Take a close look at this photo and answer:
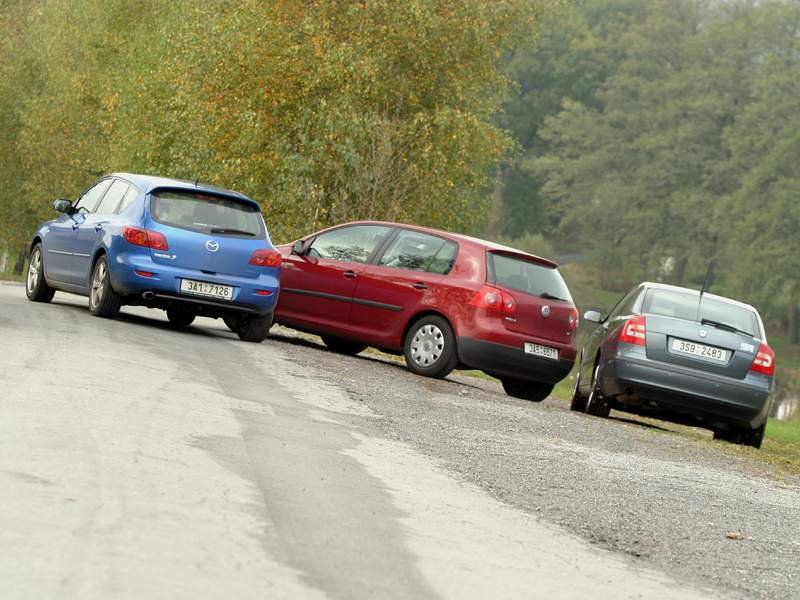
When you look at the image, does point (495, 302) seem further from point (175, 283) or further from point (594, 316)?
point (175, 283)

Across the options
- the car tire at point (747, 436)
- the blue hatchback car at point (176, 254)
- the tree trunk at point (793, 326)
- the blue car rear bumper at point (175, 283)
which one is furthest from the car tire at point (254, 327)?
the tree trunk at point (793, 326)

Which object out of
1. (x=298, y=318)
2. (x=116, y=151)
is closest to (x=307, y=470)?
(x=298, y=318)

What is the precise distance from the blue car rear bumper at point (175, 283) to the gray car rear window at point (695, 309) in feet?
13.4

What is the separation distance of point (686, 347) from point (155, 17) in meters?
34.7

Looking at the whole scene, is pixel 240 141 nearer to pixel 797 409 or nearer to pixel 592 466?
pixel 797 409

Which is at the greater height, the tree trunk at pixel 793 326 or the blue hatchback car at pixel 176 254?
the blue hatchback car at pixel 176 254

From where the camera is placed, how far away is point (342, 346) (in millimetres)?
19547

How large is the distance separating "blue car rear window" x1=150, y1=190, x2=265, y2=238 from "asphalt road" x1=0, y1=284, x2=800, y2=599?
3296 millimetres

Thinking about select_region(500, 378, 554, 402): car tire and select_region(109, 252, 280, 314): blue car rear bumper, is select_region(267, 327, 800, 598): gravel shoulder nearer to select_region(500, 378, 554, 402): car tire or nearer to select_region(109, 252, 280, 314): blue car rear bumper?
select_region(109, 252, 280, 314): blue car rear bumper

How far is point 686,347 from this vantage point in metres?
15.5

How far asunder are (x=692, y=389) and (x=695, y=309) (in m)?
0.97

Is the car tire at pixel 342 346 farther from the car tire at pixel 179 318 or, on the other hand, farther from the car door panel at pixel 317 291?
the car tire at pixel 179 318

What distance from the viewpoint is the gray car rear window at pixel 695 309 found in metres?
15.9

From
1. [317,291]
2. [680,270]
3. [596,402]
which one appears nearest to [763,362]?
[596,402]
